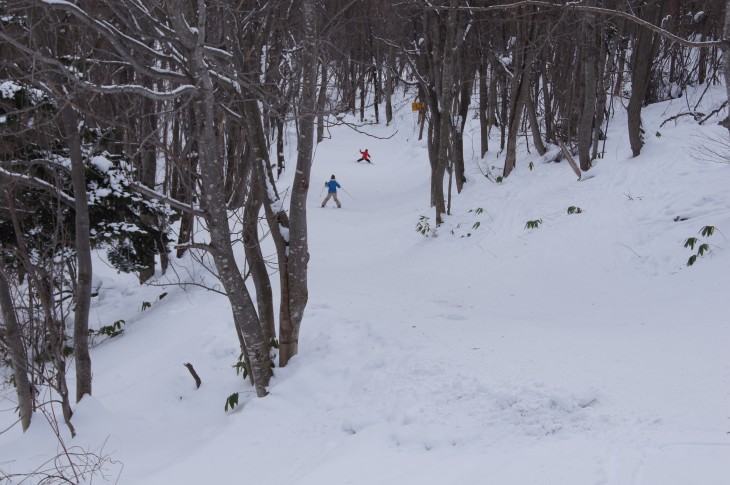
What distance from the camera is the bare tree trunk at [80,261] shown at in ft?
21.9

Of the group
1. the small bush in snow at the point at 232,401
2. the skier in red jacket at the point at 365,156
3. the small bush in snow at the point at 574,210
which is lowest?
the skier in red jacket at the point at 365,156

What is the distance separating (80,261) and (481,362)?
16.8 feet

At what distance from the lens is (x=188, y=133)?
31.2 ft

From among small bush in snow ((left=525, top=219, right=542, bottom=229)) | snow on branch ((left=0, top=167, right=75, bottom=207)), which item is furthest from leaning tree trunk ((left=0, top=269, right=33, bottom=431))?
small bush in snow ((left=525, top=219, right=542, bottom=229))

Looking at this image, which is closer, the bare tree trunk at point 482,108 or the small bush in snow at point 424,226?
the small bush in snow at point 424,226

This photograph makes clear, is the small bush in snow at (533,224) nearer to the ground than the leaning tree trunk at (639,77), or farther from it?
nearer to the ground

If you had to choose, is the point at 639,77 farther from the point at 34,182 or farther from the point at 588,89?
the point at 34,182

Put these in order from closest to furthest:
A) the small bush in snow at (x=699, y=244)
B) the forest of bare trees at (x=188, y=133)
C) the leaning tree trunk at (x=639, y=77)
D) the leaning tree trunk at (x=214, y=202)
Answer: the leaning tree trunk at (x=214, y=202)
the forest of bare trees at (x=188, y=133)
the small bush in snow at (x=699, y=244)
the leaning tree trunk at (x=639, y=77)

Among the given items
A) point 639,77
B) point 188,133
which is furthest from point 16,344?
point 639,77

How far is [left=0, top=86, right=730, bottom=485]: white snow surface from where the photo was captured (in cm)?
403

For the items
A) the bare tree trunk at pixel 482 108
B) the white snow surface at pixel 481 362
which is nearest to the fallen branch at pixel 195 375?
the white snow surface at pixel 481 362

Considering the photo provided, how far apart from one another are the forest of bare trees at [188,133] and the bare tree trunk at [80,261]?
18mm

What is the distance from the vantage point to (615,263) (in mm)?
8359

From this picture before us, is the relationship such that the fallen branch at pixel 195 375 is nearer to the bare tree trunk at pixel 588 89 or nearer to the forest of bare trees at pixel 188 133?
the forest of bare trees at pixel 188 133
